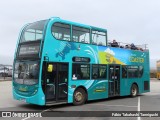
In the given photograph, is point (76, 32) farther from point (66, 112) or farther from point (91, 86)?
point (66, 112)

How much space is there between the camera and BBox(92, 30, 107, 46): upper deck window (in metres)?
16.8

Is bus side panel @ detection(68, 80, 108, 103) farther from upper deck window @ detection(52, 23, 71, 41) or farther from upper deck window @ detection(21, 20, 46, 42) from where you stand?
upper deck window @ detection(21, 20, 46, 42)

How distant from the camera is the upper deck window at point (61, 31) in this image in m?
14.4

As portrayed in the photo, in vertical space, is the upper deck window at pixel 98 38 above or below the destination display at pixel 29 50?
above

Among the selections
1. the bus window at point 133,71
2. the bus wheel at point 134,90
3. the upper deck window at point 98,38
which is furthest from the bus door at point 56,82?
the bus wheel at point 134,90

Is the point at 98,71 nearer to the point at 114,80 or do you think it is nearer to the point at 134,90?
the point at 114,80

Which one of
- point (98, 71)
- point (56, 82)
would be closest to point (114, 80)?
point (98, 71)

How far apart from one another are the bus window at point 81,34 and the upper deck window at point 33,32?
5.99 ft

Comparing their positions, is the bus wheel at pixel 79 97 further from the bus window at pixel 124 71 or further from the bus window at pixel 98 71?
the bus window at pixel 124 71

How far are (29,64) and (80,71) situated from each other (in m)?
2.86

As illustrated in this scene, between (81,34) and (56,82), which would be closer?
(56,82)

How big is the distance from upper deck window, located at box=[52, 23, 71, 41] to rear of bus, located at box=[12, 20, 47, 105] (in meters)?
0.55

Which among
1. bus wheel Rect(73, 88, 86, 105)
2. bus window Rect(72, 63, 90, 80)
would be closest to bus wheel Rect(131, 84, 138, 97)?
bus window Rect(72, 63, 90, 80)

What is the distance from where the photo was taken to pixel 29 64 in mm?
14148
